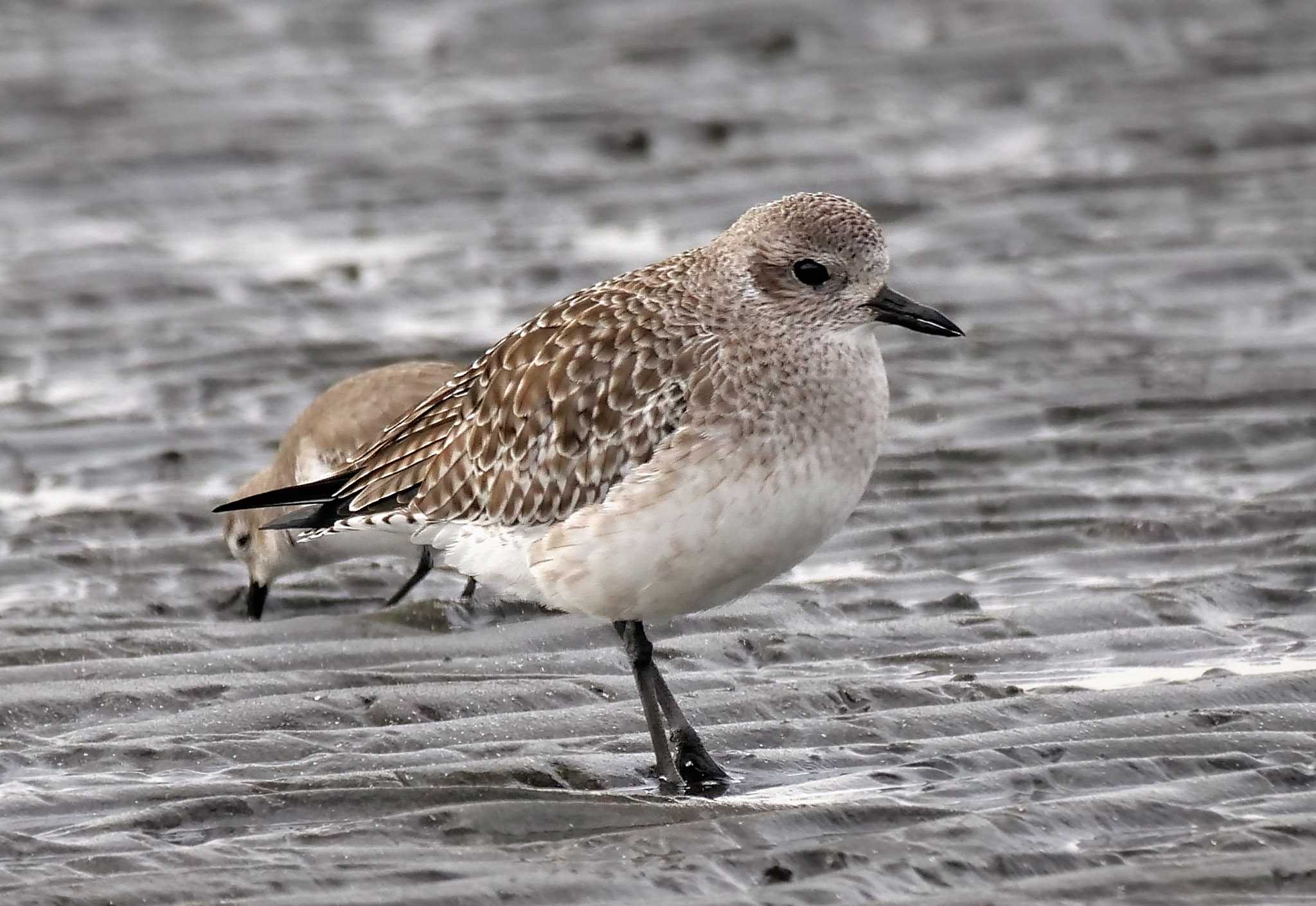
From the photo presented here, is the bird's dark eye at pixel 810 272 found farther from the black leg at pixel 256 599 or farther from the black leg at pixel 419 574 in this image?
the black leg at pixel 256 599

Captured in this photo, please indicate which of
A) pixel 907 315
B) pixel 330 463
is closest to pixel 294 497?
pixel 330 463

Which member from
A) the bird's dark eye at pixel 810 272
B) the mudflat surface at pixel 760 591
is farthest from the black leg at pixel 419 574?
the bird's dark eye at pixel 810 272

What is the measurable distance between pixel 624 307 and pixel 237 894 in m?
2.35

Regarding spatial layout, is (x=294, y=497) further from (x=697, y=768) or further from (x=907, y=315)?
(x=907, y=315)

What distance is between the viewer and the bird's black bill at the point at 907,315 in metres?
7.06

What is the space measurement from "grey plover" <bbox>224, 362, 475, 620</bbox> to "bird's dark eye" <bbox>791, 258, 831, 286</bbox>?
2.37 m

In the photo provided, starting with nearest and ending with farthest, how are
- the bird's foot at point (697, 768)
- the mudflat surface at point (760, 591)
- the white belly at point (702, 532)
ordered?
the mudflat surface at point (760, 591), the white belly at point (702, 532), the bird's foot at point (697, 768)

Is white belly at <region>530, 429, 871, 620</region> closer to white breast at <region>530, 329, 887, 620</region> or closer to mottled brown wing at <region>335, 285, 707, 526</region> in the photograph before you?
white breast at <region>530, 329, 887, 620</region>

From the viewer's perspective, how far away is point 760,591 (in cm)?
873

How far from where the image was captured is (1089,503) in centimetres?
955

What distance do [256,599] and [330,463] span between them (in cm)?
66

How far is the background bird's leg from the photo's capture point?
23.0 ft

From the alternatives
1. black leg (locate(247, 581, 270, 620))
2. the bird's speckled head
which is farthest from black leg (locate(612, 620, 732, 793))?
black leg (locate(247, 581, 270, 620))

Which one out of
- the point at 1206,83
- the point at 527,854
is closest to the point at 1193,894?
the point at 527,854
